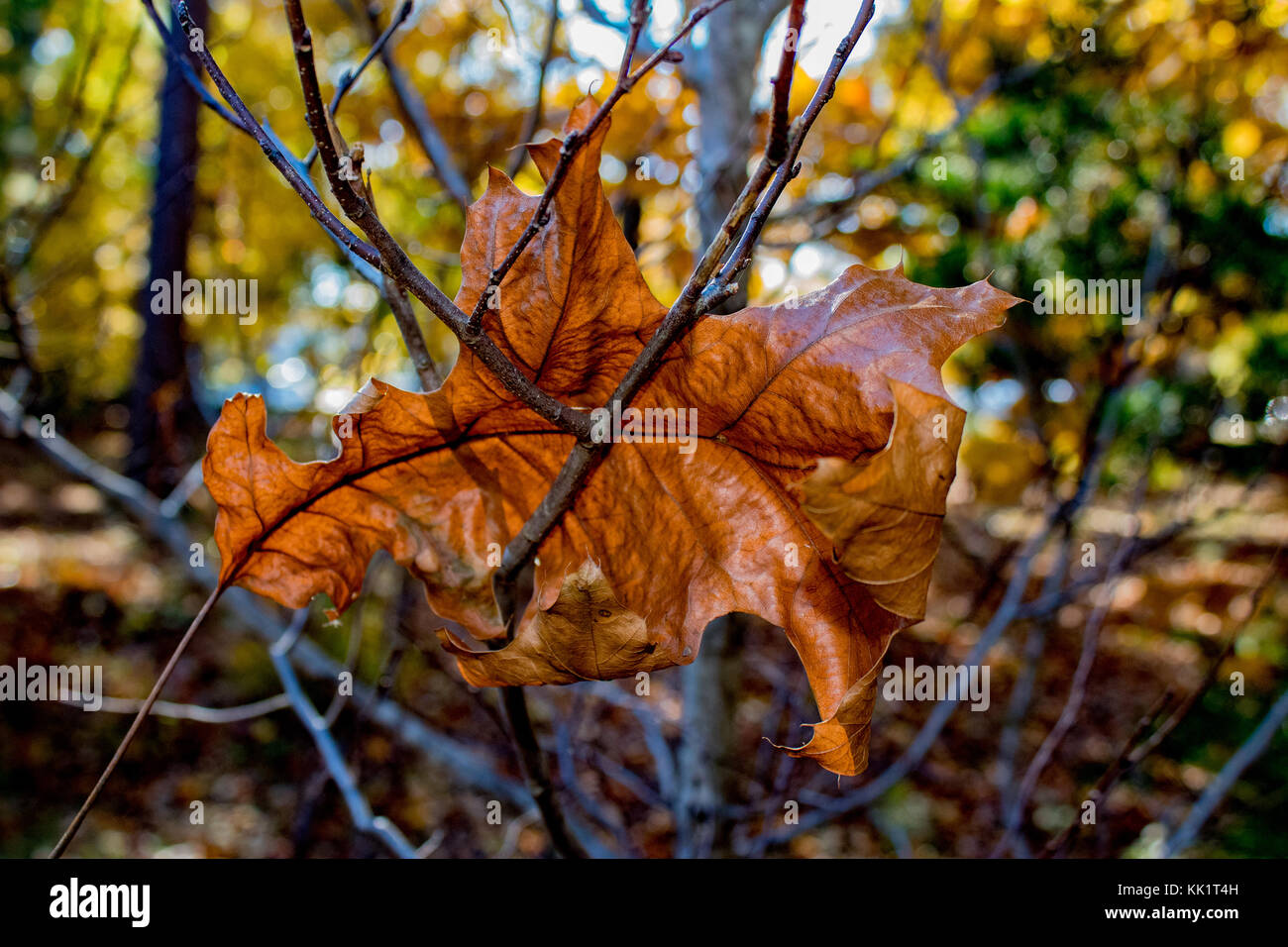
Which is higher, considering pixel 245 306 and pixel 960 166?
pixel 960 166

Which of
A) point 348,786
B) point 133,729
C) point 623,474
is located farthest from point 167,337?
point 623,474

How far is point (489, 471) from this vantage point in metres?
0.63

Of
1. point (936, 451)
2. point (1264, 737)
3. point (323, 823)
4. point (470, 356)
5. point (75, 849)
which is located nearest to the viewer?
point (936, 451)

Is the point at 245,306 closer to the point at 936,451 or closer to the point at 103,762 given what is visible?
the point at 936,451

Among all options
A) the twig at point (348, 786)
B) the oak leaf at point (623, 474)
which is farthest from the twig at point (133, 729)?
the twig at point (348, 786)

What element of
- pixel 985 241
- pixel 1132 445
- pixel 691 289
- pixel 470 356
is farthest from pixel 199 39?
pixel 1132 445

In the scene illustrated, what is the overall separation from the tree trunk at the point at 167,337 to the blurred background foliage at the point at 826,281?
219 mm

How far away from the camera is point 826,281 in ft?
4.96

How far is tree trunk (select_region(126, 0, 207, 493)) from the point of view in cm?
307

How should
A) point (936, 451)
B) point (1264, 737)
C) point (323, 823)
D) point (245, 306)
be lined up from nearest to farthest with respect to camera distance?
point (936, 451)
point (1264, 737)
point (245, 306)
point (323, 823)

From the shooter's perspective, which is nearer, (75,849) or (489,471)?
(489,471)

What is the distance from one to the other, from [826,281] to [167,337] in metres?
4.54

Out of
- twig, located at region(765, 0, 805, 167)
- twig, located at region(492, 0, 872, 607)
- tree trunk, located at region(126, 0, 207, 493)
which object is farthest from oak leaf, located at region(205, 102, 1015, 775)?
tree trunk, located at region(126, 0, 207, 493)

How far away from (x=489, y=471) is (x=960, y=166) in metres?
4.12
